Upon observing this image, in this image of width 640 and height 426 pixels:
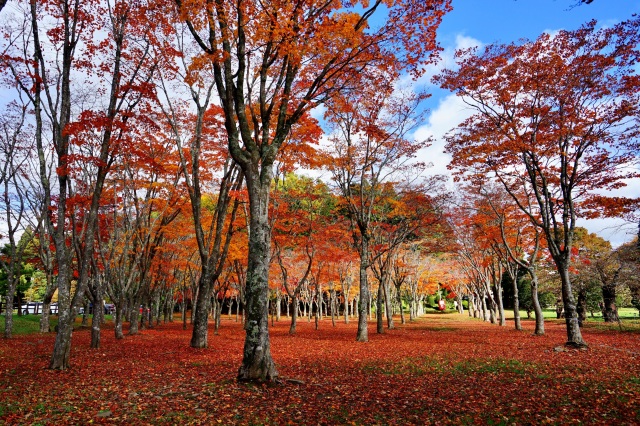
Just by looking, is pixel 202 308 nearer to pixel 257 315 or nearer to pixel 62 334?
pixel 62 334

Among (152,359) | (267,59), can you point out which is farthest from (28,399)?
(267,59)

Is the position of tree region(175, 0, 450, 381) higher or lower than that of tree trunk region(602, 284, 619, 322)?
higher

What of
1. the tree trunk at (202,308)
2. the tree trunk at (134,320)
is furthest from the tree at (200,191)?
the tree trunk at (134,320)

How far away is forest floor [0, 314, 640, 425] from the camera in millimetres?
5793

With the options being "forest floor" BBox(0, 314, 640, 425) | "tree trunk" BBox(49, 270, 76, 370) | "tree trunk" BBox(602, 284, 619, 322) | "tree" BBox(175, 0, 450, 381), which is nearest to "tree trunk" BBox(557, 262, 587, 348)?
"forest floor" BBox(0, 314, 640, 425)

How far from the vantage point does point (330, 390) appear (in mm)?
7551

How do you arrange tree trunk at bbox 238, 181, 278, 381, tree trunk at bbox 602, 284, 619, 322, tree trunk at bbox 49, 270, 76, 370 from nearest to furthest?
1. tree trunk at bbox 238, 181, 278, 381
2. tree trunk at bbox 49, 270, 76, 370
3. tree trunk at bbox 602, 284, 619, 322

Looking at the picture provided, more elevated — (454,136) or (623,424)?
(454,136)

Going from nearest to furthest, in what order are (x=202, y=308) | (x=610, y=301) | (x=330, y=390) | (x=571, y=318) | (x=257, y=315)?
1. (x=330, y=390)
2. (x=257, y=315)
3. (x=571, y=318)
4. (x=202, y=308)
5. (x=610, y=301)

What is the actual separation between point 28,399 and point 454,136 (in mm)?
16926

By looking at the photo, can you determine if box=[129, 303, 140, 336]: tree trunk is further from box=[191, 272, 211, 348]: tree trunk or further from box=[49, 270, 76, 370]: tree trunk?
box=[49, 270, 76, 370]: tree trunk

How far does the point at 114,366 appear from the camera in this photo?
10.4m

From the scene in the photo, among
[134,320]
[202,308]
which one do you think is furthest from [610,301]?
[134,320]

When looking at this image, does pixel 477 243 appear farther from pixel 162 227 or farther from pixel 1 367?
pixel 1 367
